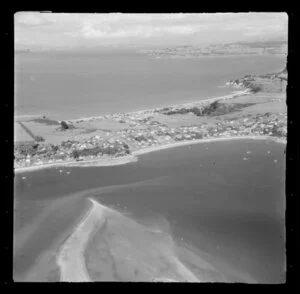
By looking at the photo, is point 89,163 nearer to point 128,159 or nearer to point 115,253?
point 128,159

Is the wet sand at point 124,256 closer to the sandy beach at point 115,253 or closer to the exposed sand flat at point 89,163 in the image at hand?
the sandy beach at point 115,253

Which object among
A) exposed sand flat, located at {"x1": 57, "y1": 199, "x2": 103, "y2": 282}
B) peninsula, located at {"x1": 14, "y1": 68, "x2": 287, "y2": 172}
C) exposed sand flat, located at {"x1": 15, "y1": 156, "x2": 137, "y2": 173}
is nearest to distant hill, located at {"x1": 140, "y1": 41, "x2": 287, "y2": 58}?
peninsula, located at {"x1": 14, "y1": 68, "x2": 287, "y2": 172}

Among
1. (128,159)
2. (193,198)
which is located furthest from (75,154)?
(193,198)

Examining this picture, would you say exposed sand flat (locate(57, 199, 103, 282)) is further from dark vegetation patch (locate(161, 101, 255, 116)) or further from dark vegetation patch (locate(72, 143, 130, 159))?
dark vegetation patch (locate(161, 101, 255, 116))
